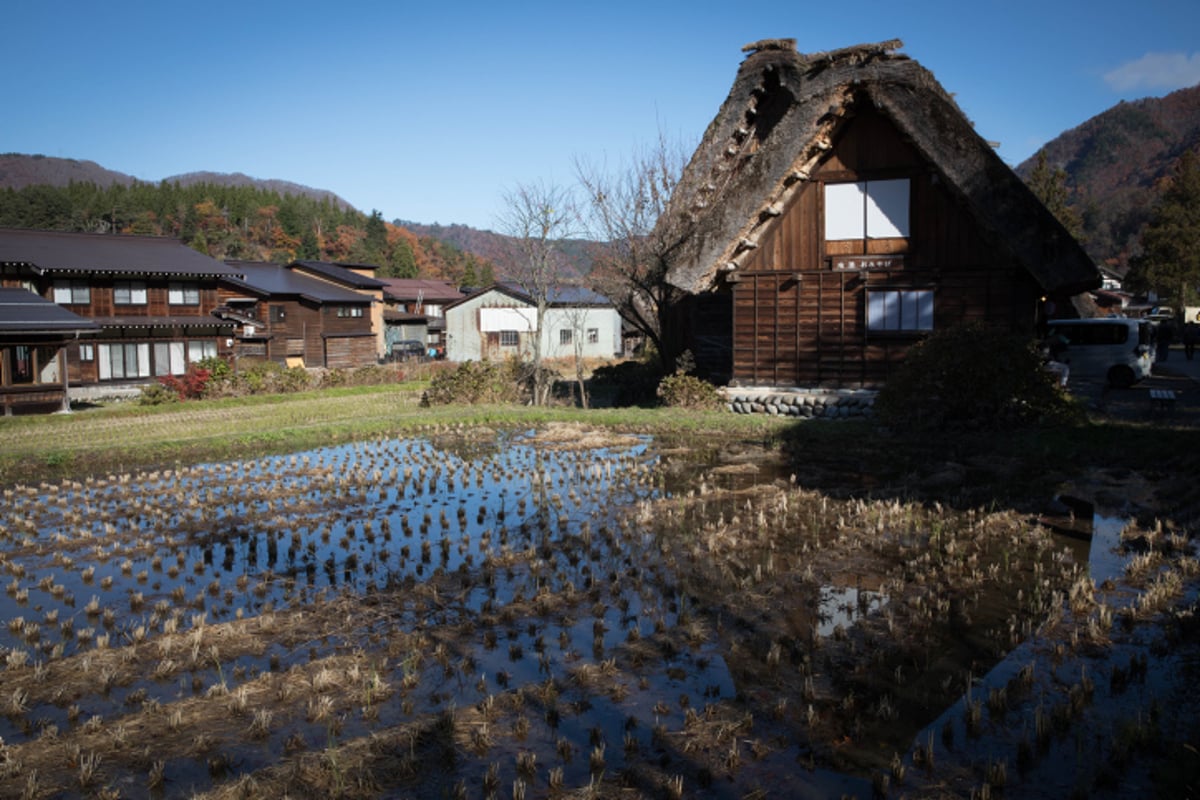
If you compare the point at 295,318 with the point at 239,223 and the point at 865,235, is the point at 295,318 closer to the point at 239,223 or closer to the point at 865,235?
the point at 865,235

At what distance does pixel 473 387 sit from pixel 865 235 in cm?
959

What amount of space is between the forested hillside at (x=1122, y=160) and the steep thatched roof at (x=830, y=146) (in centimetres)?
6879

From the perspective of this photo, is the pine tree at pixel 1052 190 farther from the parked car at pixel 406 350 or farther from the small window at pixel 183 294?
the small window at pixel 183 294

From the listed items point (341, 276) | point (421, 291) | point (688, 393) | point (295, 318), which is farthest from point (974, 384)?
point (421, 291)

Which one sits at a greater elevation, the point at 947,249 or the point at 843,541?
the point at 947,249

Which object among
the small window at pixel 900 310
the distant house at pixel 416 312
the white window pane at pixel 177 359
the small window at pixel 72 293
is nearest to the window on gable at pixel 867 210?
the small window at pixel 900 310

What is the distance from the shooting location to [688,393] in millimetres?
16672

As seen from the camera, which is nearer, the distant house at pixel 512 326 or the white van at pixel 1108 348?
the white van at pixel 1108 348

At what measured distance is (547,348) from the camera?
39094 mm

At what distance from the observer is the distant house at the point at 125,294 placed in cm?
2609

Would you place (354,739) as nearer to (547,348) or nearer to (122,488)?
(122,488)

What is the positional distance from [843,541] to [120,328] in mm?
27401

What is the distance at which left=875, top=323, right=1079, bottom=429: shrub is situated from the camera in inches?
466

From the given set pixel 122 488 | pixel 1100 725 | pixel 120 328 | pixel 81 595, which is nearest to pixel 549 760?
pixel 1100 725
